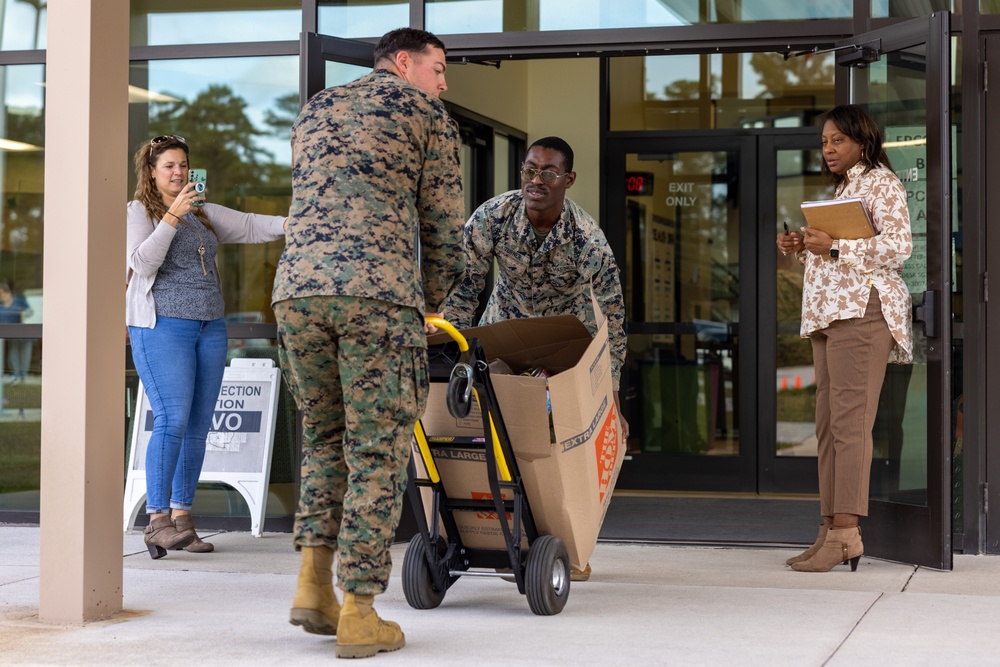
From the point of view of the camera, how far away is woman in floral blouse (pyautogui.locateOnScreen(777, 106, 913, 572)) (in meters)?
4.73

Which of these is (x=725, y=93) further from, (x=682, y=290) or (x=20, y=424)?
(x=20, y=424)

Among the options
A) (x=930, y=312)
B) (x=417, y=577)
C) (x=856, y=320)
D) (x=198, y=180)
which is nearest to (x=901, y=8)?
(x=930, y=312)

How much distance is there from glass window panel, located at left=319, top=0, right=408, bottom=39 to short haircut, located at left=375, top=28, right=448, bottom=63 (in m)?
2.41

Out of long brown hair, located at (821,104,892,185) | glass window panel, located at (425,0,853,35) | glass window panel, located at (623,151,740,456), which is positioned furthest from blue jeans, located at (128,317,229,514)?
glass window panel, located at (623,151,740,456)

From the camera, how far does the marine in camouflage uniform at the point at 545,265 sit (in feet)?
14.9

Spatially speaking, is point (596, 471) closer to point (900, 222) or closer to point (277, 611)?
point (277, 611)

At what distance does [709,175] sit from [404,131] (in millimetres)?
5029

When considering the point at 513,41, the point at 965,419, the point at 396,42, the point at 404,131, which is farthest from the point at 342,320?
the point at 965,419

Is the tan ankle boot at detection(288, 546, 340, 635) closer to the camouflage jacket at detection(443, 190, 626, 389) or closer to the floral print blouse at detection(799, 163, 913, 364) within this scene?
the camouflage jacket at detection(443, 190, 626, 389)

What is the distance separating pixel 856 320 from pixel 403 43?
2278 mm

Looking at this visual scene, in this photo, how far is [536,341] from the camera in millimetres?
4070

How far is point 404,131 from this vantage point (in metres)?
3.28

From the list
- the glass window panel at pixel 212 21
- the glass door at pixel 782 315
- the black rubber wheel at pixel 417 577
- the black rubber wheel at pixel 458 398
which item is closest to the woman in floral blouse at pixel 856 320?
the black rubber wheel at pixel 417 577

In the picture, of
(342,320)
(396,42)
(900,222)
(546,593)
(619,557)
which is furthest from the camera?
(619,557)
